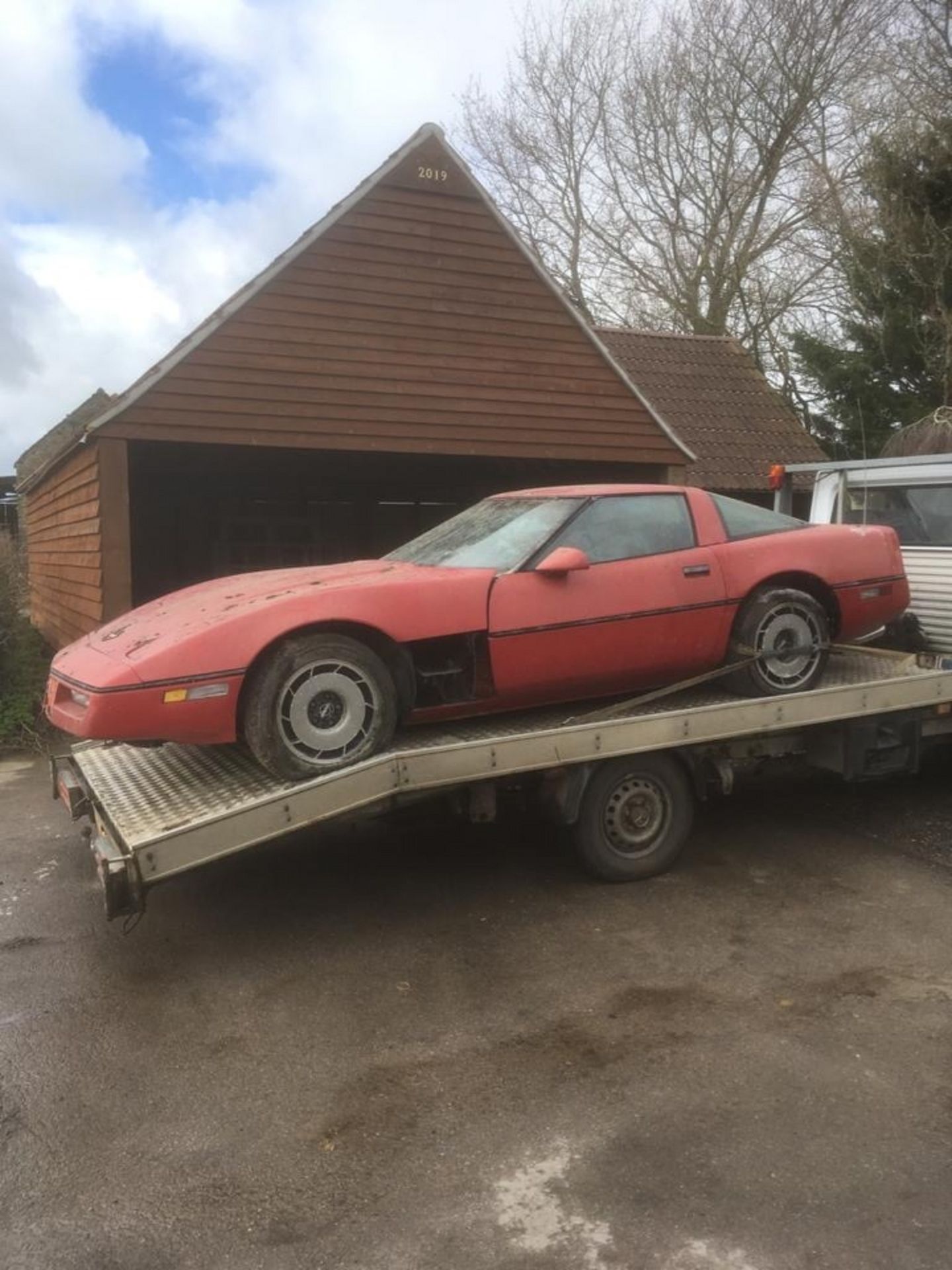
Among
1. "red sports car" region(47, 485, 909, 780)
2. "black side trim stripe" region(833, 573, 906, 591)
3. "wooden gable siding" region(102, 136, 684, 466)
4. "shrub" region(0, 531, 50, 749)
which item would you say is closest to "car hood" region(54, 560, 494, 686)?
"red sports car" region(47, 485, 909, 780)

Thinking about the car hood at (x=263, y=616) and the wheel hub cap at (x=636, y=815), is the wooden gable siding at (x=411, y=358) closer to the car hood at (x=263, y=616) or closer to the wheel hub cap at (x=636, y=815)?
the car hood at (x=263, y=616)

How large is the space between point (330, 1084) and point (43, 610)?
13.5 meters

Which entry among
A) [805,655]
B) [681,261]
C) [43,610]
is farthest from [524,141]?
[805,655]

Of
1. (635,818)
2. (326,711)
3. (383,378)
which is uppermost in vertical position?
(383,378)

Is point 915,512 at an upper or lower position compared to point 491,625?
upper

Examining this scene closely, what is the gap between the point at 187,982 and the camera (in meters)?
4.18

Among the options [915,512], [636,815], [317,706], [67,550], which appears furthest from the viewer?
[67,550]

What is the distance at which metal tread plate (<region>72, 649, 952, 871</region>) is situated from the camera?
13.4 feet

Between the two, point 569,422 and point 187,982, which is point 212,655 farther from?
point 569,422

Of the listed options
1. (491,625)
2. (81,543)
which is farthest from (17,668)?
(491,625)

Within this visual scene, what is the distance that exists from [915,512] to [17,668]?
7.90 meters

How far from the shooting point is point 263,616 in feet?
13.8

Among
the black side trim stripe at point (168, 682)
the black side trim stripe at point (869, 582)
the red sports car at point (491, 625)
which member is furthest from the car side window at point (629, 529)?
the black side trim stripe at point (168, 682)

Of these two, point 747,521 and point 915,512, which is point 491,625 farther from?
point 915,512
